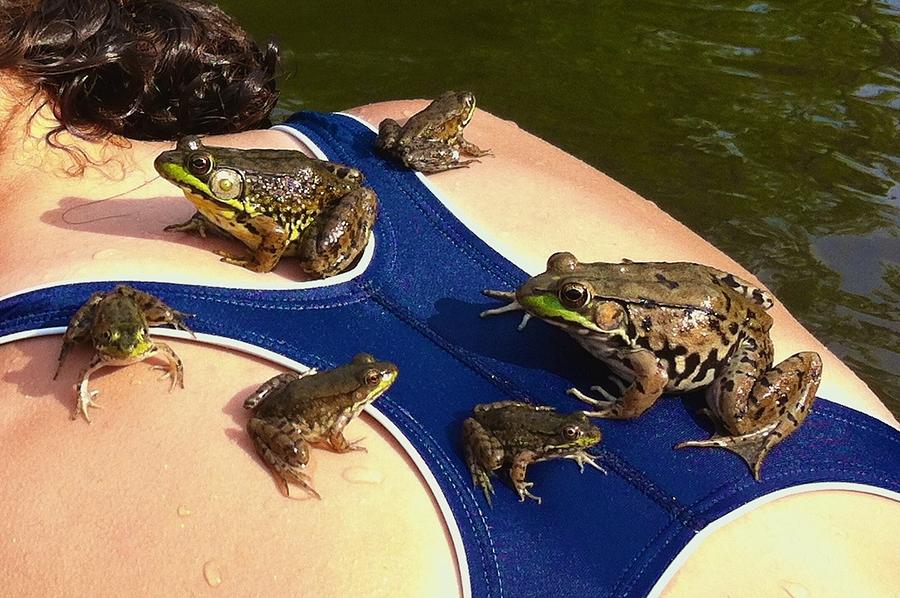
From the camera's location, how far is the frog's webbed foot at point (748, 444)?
1900 mm

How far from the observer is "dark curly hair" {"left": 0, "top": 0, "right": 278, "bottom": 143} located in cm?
246

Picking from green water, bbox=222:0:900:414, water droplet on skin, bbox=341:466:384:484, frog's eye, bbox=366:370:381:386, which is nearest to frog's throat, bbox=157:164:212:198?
frog's eye, bbox=366:370:381:386

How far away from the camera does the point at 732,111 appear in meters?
6.37

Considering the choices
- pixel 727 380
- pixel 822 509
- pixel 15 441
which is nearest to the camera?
pixel 15 441

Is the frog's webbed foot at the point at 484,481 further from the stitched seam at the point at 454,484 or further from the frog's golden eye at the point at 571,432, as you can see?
the frog's golden eye at the point at 571,432

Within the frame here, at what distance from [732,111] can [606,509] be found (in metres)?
5.23

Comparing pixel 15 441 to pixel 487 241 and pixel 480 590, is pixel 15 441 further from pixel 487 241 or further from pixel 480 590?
pixel 487 241

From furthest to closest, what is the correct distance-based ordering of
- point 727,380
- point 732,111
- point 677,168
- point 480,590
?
point 732,111
point 677,168
point 727,380
point 480,590

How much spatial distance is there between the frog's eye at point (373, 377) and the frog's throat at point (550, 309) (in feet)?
1.47

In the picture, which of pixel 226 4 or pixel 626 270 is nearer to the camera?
pixel 626 270

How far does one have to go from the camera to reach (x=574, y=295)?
2.12 metres

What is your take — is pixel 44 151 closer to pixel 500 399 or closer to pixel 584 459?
pixel 500 399

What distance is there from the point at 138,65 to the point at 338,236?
99cm

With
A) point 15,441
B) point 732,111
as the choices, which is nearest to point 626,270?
point 15,441
